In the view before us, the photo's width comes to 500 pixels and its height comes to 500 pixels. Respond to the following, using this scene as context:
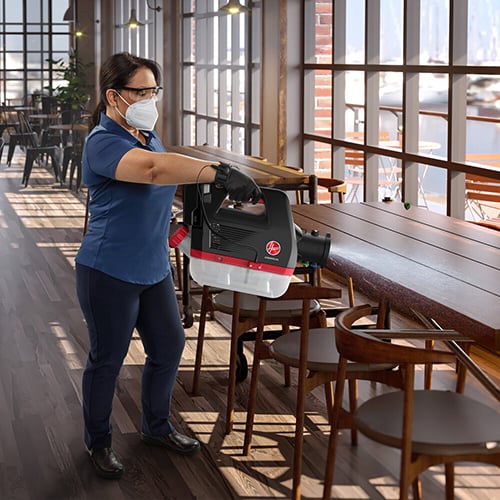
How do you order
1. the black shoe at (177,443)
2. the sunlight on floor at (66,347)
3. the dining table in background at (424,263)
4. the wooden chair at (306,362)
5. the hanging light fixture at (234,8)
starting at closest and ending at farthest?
1. the dining table in background at (424,263)
2. the wooden chair at (306,362)
3. the black shoe at (177,443)
4. the sunlight on floor at (66,347)
5. the hanging light fixture at (234,8)

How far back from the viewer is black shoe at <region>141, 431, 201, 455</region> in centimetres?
346

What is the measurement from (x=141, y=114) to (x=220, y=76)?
590 centimetres

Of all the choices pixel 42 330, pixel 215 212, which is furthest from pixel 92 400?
pixel 42 330

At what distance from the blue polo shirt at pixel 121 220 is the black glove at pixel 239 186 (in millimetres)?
654

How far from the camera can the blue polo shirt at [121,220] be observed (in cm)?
304

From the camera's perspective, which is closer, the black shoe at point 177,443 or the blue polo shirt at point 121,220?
the blue polo shirt at point 121,220

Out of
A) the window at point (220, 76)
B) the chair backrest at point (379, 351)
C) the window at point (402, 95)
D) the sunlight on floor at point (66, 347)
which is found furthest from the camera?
the window at point (220, 76)

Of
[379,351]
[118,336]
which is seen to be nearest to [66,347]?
[118,336]

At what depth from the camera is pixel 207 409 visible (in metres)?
3.96

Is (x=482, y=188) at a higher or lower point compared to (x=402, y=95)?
lower

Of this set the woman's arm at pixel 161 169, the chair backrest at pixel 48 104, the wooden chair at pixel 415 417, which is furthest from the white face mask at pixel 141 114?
the chair backrest at pixel 48 104

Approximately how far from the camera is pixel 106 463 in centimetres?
328

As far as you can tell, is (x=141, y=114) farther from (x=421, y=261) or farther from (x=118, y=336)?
(x=421, y=261)

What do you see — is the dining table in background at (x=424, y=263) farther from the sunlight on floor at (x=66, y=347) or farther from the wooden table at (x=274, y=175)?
the sunlight on floor at (x=66, y=347)
